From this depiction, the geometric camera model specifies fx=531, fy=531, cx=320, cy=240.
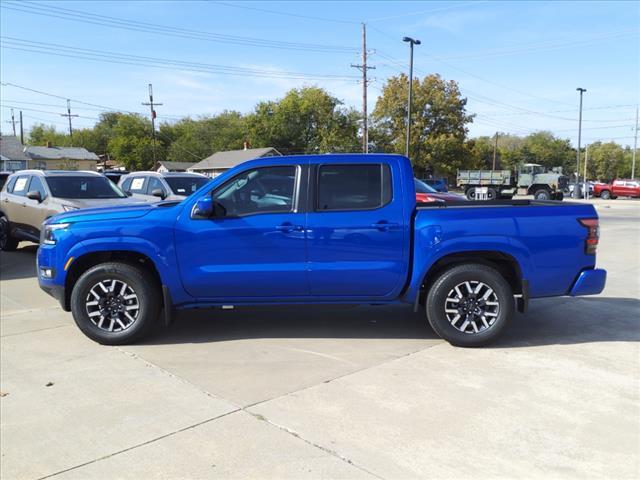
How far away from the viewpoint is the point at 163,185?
1305cm

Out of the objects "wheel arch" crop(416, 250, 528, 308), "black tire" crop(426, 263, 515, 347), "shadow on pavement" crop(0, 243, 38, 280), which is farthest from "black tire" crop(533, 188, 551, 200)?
"black tire" crop(426, 263, 515, 347)

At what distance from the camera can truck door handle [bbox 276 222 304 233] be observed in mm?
5152

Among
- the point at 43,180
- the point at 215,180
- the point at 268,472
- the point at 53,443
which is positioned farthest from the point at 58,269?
the point at 43,180

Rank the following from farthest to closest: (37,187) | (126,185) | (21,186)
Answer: (126,185)
(21,186)
(37,187)

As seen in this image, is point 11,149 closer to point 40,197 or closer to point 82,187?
point 82,187

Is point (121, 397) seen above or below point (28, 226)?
below

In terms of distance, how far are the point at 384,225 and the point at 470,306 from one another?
116 centimetres

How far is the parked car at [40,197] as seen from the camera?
10422 mm

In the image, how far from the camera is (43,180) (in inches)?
425

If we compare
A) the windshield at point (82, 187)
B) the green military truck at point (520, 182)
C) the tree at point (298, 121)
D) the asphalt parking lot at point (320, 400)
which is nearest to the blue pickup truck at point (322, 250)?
the asphalt parking lot at point (320, 400)

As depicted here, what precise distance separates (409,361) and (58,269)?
3.56 meters

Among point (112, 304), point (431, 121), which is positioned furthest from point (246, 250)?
point (431, 121)

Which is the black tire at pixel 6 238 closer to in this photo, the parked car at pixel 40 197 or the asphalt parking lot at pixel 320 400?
the parked car at pixel 40 197

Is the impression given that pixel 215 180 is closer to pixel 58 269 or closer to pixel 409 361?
pixel 58 269
